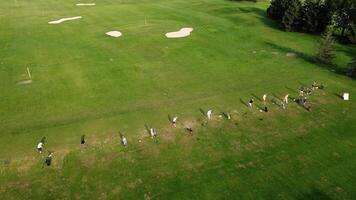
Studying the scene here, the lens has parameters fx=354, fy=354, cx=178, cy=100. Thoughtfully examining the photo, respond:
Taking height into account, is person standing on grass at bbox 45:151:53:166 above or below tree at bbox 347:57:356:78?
below

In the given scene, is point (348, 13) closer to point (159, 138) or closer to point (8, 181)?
point (159, 138)

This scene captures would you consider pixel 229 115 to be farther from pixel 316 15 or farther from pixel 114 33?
pixel 316 15

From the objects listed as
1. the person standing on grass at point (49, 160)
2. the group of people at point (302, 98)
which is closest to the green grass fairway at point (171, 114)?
the person standing on grass at point (49, 160)

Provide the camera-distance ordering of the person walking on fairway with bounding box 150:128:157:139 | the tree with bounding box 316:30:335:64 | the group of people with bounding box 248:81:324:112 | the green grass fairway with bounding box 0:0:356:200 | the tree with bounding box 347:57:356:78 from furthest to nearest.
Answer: the tree with bounding box 316:30:335:64 < the tree with bounding box 347:57:356:78 < the group of people with bounding box 248:81:324:112 < the person walking on fairway with bounding box 150:128:157:139 < the green grass fairway with bounding box 0:0:356:200

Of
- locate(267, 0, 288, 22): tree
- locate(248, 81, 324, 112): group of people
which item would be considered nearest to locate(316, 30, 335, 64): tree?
locate(248, 81, 324, 112): group of people

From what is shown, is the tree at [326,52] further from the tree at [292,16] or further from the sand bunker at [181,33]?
the sand bunker at [181,33]

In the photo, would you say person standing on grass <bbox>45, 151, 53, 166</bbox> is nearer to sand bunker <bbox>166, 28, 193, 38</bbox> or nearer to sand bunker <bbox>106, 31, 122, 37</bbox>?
sand bunker <bbox>106, 31, 122, 37</bbox>

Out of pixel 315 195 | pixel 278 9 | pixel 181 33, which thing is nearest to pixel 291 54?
pixel 181 33
